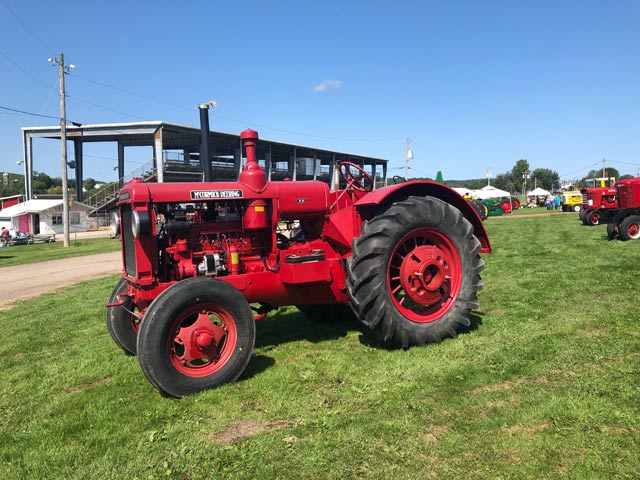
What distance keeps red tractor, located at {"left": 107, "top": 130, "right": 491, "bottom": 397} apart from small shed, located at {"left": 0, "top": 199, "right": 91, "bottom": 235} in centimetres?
3714

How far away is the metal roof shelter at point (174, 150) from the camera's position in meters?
37.7

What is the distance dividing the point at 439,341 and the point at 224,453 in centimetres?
262

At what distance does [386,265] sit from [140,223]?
2.32 metres

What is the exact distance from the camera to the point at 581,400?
328 cm

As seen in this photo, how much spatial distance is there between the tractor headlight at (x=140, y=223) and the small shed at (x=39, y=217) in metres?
37.4

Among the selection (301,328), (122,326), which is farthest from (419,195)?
(122,326)

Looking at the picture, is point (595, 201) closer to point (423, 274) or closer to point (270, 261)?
point (423, 274)

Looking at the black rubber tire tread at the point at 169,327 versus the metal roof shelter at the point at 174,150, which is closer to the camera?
the black rubber tire tread at the point at 169,327

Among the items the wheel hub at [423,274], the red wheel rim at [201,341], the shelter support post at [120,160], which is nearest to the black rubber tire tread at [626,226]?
the wheel hub at [423,274]

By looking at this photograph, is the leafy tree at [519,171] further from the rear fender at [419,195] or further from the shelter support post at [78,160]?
the rear fender at [419,195]

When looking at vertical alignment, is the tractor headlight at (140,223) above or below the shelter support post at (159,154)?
below

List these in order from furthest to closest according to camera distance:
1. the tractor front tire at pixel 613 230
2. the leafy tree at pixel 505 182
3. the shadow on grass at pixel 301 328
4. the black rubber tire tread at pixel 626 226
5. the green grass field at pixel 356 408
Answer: the leafy tree at pixel 505 182, the tractor front tire at pixel 613 230, the black rubber tire tread at pixel 626 226, the shadow on grass at pixel 301 328, the green grass field at pixel 356 408

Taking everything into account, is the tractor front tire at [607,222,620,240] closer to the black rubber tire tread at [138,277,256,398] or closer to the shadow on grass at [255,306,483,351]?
the shadow on grass at [255,306,483,351]

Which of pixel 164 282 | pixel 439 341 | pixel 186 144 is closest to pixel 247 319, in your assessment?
pixel 164 282
